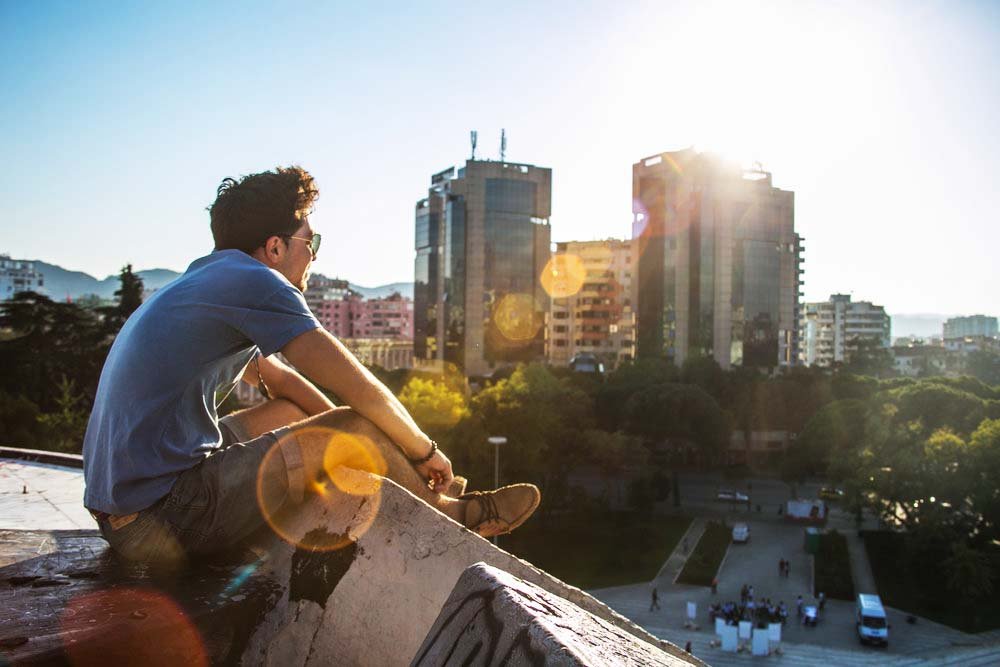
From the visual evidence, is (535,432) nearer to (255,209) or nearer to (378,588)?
(255,209)

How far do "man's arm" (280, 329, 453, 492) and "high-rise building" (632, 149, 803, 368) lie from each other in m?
66.7

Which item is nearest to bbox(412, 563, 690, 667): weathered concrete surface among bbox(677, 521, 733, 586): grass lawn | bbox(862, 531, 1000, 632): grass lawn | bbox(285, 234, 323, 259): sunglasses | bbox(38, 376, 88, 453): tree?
bbox(285, 234, 323, 259): sunglasses

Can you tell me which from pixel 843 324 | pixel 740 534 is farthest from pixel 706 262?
pixel 843 324

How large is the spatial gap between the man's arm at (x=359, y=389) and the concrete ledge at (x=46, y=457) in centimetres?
392

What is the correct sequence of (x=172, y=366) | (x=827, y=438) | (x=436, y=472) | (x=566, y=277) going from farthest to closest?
(x=566, y=277) → (x=827, y=438) → (x=436, y=472) → (x=172, y=366)

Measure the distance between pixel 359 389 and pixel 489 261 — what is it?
71.9 meters

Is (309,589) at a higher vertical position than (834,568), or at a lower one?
higher

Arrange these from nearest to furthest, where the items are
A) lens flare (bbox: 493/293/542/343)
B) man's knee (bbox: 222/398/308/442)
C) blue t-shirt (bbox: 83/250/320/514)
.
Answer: blue t-shirt (bbox: 83/250/320/514), man's knee (bbox: 222/398/308/442), lens flare (bbox: 493/293/542/343)

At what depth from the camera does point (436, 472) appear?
334 centimetres

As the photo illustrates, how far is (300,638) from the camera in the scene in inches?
103

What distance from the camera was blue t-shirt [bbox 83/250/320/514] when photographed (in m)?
2.73

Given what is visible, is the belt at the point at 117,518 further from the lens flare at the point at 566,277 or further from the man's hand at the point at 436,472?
the lens flare at the point at 566,277

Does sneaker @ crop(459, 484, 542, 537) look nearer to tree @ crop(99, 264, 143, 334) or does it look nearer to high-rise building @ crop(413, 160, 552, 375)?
tree @ crop(99, 264, 143, 334)

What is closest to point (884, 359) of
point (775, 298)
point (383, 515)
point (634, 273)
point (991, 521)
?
point (775, 298)
